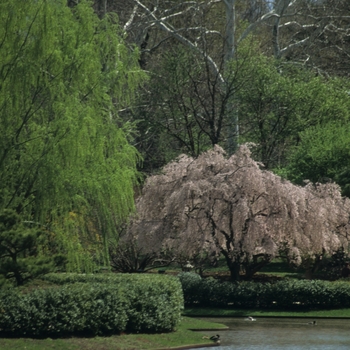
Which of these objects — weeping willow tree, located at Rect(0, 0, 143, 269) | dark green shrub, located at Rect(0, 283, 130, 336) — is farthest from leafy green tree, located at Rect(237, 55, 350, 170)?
dark green shrub, located at Rect(0, 283, 130, 336)

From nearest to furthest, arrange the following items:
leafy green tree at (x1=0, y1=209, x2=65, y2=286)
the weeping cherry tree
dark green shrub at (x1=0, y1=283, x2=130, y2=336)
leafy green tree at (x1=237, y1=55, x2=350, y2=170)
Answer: leafy green tree at (x1=0, y1=209, x2=65, y2=286)
dark green shrub at (x1=0, y1=283, x2=130, y2=336)
the weeping cherry tree
leafy green tree at (x1=237, y1=55, x2=350, y2=170)

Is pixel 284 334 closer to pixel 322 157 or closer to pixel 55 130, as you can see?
pixel 55 130

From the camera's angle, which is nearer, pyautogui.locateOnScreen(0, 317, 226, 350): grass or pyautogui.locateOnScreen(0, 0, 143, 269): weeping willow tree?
pyautogui.locateOnScreen(0, 317, 226, 350): grass

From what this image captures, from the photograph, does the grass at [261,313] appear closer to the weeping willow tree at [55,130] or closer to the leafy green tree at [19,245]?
the weeping willow tree at [55,130]

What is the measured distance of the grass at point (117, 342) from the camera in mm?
20562

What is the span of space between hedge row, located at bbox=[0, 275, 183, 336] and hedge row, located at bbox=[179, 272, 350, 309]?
898 cm

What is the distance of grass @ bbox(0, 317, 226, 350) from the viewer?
20.6 metres

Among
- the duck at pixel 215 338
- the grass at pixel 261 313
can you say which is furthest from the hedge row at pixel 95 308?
the grass at pixel 261 313

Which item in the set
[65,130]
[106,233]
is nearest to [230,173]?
[106,233]

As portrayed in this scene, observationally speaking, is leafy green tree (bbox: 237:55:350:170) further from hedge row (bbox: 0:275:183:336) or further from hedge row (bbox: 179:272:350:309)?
hedge row (bbox: 0:275:183:336)

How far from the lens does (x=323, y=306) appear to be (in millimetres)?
34969

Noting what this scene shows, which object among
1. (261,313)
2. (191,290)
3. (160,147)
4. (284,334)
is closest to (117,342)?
(284,334)

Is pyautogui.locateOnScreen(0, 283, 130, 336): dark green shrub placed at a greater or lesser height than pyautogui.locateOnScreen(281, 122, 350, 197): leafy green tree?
lesser

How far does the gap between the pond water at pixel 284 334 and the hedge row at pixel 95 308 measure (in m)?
2.04
